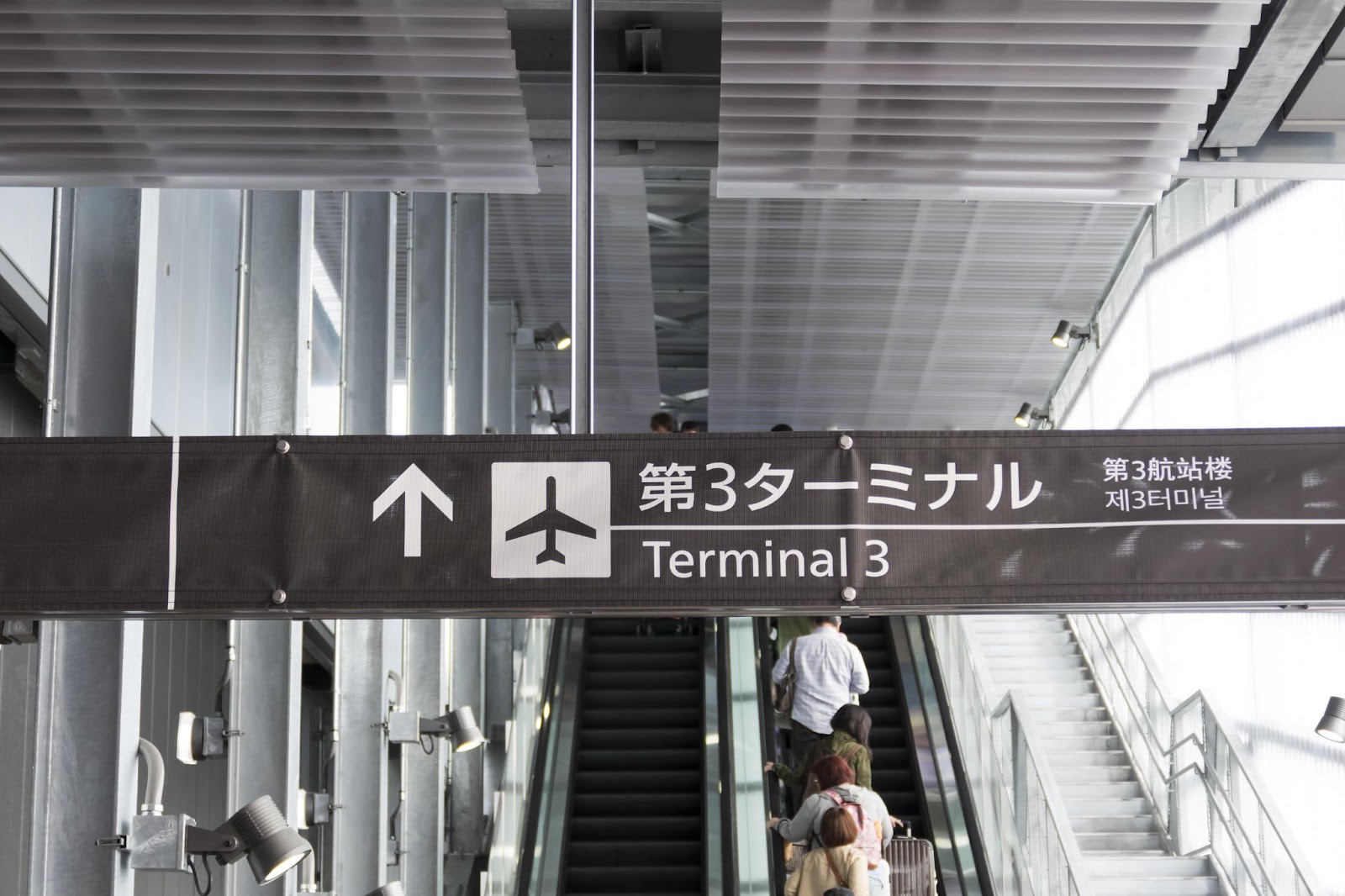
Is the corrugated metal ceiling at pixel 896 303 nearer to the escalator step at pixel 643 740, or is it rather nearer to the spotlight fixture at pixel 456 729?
the escalator step at pixel 643 740

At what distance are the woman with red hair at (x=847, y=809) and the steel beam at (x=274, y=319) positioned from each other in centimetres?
320

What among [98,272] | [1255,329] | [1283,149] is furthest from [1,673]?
[1255,329]

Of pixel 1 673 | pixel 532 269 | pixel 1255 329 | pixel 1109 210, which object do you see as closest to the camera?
pixel 1 673

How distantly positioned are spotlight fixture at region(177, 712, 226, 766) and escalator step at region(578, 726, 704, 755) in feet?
18.6

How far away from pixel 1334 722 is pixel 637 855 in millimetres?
4906

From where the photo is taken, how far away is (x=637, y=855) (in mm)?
11688

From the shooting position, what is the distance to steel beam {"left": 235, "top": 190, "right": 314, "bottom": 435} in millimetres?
8219

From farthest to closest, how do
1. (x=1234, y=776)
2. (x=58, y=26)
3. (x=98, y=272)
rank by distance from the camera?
(x=1234, y=776), (x=98, y=272), (x=58, y=26)

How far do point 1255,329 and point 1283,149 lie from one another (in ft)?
23.6

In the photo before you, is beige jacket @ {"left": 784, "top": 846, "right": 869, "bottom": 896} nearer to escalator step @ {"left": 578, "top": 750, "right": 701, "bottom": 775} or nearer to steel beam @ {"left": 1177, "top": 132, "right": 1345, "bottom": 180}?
steel beam @ {"left": 1177, "top": 132, "right": 1345, "bottom": 180}

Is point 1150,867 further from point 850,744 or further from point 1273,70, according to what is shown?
point 1273,70

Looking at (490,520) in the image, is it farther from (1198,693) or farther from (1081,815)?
(1081,815)

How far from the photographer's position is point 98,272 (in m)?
6.32

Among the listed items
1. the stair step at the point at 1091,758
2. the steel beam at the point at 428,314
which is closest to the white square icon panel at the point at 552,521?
the steel beam at the point at 428,314
